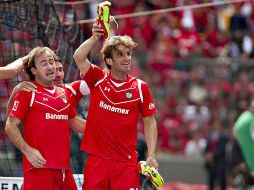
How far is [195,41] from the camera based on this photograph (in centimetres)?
2109

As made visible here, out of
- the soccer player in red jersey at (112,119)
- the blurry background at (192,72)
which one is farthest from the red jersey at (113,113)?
the blurry background at (192,72)

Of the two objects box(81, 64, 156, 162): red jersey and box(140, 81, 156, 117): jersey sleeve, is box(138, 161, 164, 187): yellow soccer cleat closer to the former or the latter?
box(81, 64, 156, 162): red jersey

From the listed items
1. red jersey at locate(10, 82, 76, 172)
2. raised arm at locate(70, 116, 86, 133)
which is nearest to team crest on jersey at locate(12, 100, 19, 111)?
red jersey at locate(10, 82, 76, 172)

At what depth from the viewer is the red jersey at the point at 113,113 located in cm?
880

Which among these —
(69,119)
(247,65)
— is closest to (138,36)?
(247,65)

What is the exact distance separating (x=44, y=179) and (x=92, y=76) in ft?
3.59

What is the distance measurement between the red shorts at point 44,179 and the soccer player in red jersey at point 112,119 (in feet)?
Answer: 0.81

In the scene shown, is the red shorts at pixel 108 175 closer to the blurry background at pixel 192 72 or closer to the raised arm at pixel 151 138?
the raised arm at pixel 151 138

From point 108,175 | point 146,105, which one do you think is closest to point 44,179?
point 108,175

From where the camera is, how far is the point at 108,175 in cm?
873

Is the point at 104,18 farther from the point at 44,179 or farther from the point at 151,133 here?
the point at 44,179

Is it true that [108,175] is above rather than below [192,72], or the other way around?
above

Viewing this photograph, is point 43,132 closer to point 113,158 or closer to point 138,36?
point 113,158

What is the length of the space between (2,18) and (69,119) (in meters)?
1.87
